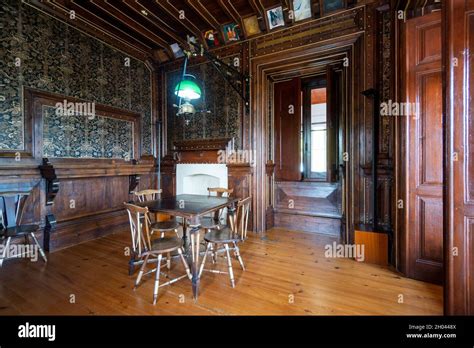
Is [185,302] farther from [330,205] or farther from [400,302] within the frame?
[330,205]

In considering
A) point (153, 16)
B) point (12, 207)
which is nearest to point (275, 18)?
point (153, 16)

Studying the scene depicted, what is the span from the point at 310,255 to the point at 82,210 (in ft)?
13.1

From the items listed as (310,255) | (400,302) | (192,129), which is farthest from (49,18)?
(400,302)

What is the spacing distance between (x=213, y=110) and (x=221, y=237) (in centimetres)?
302

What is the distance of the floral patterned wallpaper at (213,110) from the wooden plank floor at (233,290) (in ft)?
8.56

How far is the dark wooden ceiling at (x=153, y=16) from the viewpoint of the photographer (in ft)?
12.1

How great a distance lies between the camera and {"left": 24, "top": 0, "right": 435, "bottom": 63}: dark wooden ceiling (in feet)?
12.1

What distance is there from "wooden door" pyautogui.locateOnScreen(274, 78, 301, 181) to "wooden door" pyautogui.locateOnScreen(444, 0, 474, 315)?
9.60 feet

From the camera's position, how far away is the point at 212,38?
4605mm

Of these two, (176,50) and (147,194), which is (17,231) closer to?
(147,194)

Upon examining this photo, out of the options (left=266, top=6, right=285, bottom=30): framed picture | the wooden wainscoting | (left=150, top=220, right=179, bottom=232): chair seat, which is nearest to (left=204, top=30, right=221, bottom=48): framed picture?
(left=266, top=6, right=285, bottom=30): framed picture

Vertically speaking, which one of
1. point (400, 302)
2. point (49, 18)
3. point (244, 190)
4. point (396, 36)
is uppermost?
point (49, 18)

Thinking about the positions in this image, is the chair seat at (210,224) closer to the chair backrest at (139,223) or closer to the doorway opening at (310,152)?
the chair backrest at (139,223)

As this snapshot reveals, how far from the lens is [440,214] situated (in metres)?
2.45
